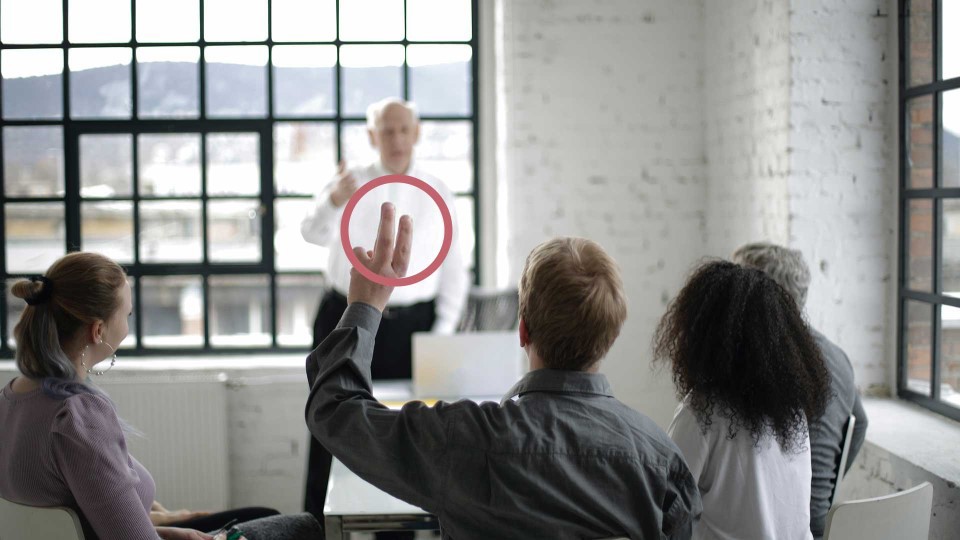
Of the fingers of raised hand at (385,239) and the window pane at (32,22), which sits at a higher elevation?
the window pane at (32,22)

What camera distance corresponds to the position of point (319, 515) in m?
3.58

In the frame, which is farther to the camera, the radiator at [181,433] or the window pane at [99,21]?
the window pane at [99,21]

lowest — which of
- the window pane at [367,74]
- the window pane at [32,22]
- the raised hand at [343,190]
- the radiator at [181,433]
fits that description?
the radiator at [181,433]

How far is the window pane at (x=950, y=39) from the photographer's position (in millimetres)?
3070

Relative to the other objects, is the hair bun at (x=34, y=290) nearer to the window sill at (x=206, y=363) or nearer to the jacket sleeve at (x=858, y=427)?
the jacket sleeve at (x=858, y=427)

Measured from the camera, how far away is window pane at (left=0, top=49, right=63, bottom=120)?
4.64m

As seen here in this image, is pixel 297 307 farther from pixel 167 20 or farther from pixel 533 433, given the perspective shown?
pixel 533 433

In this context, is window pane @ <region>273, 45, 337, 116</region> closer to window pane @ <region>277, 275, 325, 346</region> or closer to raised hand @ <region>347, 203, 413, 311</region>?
window pane @ <region>277, 275, 325, 346</region>

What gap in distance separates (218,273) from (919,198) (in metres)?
3.11

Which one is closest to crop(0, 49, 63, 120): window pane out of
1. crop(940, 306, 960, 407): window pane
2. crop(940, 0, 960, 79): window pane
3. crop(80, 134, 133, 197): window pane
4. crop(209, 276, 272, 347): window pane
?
crop(80, 134, 133, 197): window pane

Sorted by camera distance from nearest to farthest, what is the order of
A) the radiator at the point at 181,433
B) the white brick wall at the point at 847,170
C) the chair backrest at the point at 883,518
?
the chair backrest at the point at 883,518
the white brick wall at the point at 847,170
the radiator at the point at 181,433

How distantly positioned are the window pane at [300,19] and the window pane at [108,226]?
3.64 feet

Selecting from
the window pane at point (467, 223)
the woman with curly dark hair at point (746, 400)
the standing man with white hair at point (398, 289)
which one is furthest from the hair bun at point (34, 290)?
the window pane at point (467, 223)

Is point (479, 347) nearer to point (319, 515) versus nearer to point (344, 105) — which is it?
point (319, 515)
